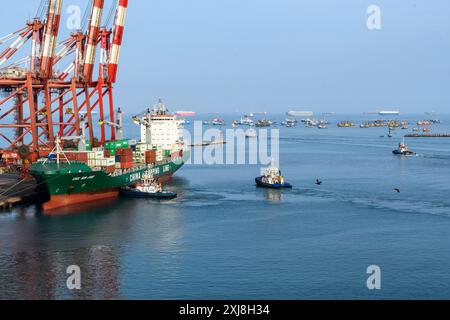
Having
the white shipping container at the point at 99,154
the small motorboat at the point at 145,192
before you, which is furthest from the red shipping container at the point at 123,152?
the small motorboat at the point at 145,192

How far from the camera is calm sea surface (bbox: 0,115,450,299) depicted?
29.0 m

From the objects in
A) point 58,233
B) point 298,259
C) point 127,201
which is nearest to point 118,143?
point 127,201

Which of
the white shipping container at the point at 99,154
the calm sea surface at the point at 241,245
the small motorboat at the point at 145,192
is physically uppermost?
the white shipping container at the point at 99,154

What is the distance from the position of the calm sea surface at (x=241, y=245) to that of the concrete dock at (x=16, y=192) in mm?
1514

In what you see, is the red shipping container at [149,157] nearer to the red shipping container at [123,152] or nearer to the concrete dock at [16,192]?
the red shipping container at [123,152]

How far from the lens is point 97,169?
53000 mm

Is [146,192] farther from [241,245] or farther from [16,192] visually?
[241,245]

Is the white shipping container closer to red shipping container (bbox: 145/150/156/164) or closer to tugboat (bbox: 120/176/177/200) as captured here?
tugboat (bbox: 120/176/177/200)

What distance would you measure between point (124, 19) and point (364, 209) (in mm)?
32784

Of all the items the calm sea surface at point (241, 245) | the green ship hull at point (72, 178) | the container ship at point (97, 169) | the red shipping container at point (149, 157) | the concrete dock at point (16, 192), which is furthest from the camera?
the red shipping container at point (149, 157)

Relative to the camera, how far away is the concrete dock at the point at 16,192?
48.3 meters

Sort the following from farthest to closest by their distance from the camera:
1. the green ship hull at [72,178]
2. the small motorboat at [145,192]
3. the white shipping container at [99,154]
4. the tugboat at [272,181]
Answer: the tugboat at [272,181], the small motorboat at [145,192], the white shipping container at [99,154], the green ship hull at [72,178]
